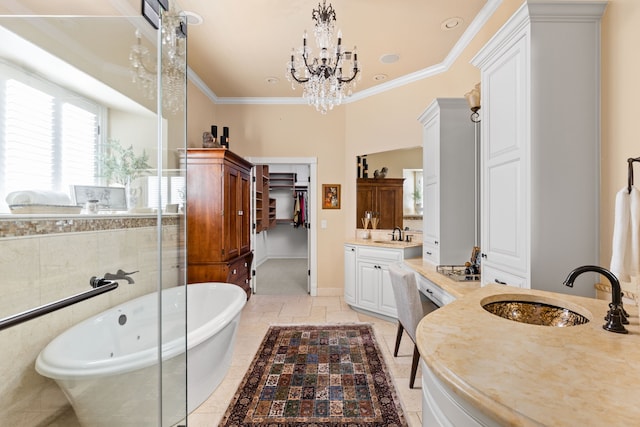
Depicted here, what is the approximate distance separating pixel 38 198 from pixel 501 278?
2.63m

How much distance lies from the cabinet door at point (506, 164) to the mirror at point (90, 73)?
1.98 m

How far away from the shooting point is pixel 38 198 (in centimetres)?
149

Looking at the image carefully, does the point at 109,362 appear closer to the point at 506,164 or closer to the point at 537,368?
the point at 537,368

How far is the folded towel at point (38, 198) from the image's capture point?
4.55ft

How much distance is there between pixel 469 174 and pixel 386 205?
1501 mm

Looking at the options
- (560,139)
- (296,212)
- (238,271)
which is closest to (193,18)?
(238,271)

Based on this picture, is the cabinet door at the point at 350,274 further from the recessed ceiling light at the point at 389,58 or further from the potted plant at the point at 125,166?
the potted plant at the point at 125,166

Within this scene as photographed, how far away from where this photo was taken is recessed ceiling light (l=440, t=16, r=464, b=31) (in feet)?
8.39

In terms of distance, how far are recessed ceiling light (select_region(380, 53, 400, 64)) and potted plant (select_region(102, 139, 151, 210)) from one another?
8.74 ft

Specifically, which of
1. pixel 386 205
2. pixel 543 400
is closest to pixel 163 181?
pixel 543 400

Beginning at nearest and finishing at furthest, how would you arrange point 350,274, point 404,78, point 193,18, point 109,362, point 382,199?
point 109,362, point 193,18, point 404,78, point 350,274, point 382,199

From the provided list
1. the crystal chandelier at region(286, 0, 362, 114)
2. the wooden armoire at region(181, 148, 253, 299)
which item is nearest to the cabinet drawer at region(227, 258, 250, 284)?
the wooden armoire at region(181, 148, 253, 299)

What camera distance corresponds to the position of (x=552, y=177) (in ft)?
4.83

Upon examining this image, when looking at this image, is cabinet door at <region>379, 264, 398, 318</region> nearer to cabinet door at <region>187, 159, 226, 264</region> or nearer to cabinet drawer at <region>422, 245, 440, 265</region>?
cabinet drawer at <region>422, 245, 440, 265</region>
